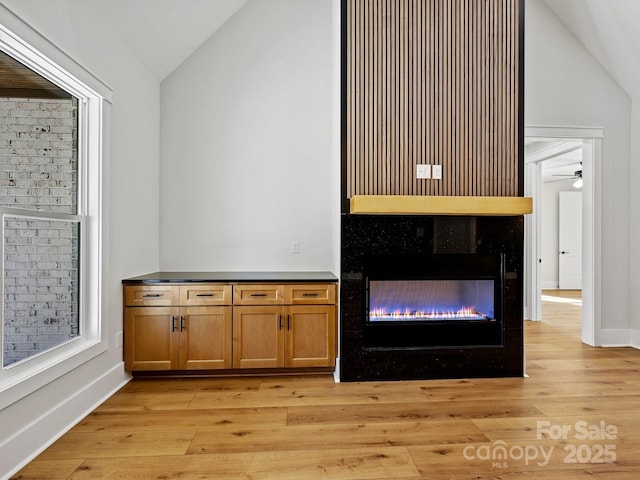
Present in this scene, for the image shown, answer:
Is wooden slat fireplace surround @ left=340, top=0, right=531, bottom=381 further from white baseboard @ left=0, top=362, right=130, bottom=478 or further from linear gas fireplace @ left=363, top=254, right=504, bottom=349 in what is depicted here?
white baseboard @ left=0, top=362, right=130, bottom=478

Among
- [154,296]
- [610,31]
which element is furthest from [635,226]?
[154,296]

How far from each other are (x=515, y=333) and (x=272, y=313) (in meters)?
2.06

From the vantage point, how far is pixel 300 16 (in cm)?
400

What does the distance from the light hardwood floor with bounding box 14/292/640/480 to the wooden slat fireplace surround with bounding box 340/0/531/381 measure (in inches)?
9.6

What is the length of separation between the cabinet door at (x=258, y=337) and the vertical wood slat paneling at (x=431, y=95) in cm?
123

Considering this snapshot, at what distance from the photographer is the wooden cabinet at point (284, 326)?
3.29 metres

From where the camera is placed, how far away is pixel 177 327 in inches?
128

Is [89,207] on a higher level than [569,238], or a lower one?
higher

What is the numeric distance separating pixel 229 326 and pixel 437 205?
76.2 inches

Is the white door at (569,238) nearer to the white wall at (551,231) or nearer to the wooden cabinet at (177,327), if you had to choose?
the white wall at (551,231)

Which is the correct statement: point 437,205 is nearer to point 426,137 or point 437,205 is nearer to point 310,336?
point 426,137

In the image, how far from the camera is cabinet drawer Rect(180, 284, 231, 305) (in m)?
3.25

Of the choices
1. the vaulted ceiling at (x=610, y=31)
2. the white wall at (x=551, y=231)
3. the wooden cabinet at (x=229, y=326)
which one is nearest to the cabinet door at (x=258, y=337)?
the wooden cabinet at (x=229, y=326)

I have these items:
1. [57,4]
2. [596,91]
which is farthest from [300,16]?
[596,91]
